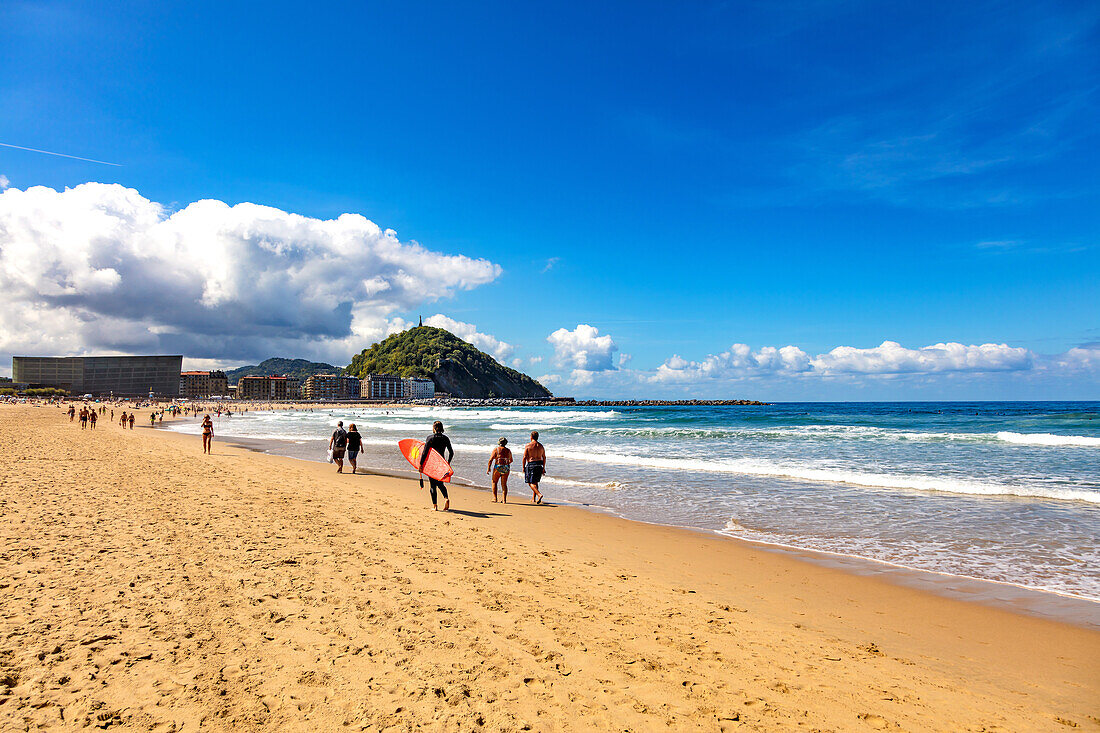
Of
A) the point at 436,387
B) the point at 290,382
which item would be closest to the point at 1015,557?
the point at 436,387

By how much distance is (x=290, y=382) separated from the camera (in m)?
180

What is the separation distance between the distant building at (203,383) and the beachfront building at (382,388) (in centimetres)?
5384

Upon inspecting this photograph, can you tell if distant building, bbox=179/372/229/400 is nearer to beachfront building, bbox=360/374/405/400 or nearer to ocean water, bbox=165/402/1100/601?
beachfront building, bbox=360/374/405/400

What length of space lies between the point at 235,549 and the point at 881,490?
14.9 meters

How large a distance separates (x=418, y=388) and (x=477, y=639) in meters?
174

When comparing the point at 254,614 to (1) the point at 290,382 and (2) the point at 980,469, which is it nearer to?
(2) the point at 980,469

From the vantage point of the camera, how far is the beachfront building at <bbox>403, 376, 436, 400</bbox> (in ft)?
561

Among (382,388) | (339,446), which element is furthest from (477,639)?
(382,388)

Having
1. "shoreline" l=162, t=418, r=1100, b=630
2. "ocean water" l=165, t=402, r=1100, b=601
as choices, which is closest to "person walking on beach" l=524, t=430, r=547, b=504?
"ocean water" l=165, t=402, r=1100, b=601

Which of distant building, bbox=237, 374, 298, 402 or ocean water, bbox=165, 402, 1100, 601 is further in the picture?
distant building, bbox=237, 374, 298, 402

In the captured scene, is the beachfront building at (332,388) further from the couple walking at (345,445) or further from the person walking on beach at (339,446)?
the couple walking at (345,445)

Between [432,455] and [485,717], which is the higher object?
[432,455]

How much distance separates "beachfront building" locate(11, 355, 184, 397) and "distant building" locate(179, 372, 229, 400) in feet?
122

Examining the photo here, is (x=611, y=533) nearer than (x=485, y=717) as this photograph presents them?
No
